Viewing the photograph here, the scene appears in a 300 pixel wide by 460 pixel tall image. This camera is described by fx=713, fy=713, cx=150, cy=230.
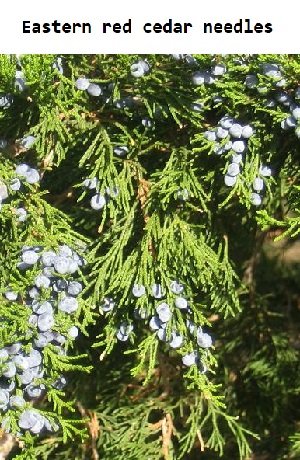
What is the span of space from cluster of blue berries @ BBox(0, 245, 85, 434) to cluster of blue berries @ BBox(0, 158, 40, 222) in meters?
0.07

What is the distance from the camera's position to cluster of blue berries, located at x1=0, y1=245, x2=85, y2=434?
1.23 m

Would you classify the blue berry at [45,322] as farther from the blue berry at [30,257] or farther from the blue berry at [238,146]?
the blue berry at [238,146]

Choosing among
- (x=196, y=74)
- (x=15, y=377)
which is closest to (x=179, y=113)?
(x=196, y=74)

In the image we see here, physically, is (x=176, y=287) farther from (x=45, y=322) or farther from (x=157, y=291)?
(x=45, y=322)

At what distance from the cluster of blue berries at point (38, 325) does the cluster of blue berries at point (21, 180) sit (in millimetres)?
70

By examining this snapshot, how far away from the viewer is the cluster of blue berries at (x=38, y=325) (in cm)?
123

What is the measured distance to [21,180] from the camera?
1279 millimetres

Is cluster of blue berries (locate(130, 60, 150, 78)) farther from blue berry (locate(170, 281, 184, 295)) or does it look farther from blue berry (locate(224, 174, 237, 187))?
blue berry (locate(170, 281, 184, 295))

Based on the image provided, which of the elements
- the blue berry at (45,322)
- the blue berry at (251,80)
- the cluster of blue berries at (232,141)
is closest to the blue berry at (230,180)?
the cluster of blue berries at (232,141)

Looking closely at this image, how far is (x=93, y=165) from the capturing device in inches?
53.4

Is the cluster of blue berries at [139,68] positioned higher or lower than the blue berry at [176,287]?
higher

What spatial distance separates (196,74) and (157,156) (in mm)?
263

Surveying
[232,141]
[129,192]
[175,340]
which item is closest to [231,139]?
[232,141]

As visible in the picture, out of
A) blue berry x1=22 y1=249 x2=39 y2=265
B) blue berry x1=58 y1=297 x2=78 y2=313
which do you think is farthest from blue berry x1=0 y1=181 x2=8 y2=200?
blue berry x1=58 y1=297 x2=78 y2=313
